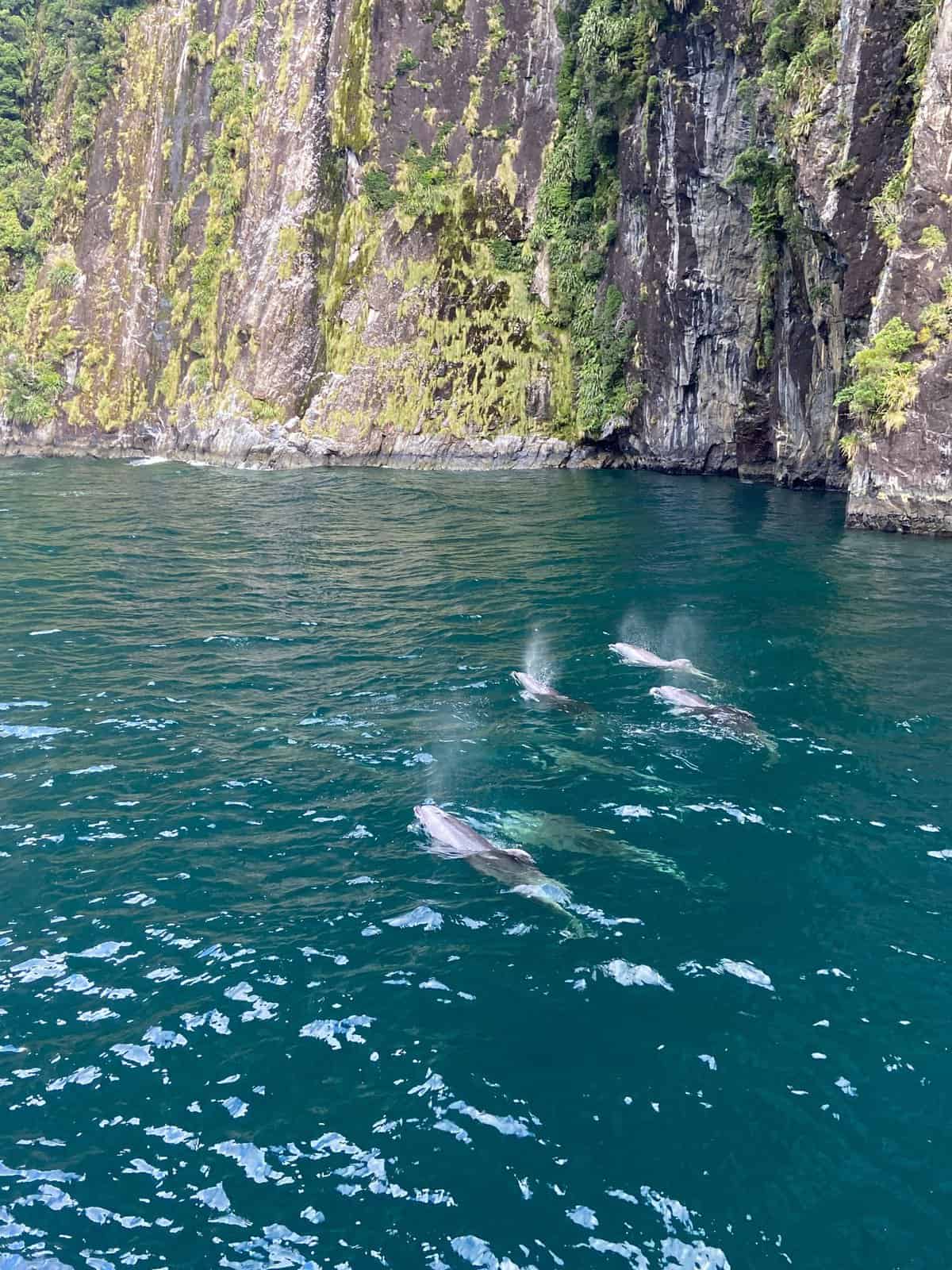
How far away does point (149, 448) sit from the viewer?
182ft

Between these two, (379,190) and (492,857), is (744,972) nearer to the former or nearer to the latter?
(492,857)

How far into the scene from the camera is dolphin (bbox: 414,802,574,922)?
29.7ft

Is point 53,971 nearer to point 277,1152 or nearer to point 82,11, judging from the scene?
point 277,1152

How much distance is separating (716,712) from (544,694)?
8.09 ft

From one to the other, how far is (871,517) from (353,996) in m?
22.3

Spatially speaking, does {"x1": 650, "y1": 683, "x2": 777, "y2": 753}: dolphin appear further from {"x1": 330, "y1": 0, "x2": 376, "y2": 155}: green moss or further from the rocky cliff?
{"x1": 330, "y1": 0, "x2": 376, "y2": 155}: green moss

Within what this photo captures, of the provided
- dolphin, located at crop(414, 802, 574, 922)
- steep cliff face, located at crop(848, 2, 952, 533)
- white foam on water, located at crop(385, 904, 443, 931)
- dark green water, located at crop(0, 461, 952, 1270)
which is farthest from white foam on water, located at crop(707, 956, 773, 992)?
steep cliff face, located at crop(848, 2, 952, 533)

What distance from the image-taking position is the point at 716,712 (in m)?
13.2

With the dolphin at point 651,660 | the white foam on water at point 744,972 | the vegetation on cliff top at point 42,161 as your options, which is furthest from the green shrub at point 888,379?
the vegetation on cliff top at point 42,161

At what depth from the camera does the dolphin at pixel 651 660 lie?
15.1 m

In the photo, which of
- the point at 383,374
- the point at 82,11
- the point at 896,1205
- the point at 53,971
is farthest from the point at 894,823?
the point at 82,11

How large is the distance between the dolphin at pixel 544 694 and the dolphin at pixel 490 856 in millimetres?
4003

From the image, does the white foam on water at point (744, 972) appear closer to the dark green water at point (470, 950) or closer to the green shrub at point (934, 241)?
the dark green water at point (470, 950)

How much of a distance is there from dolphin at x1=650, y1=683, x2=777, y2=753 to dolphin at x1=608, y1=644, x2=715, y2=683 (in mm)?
1131
